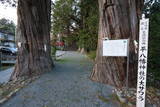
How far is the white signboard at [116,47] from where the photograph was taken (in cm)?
482

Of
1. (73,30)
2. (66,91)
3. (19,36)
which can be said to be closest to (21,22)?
(19,36)

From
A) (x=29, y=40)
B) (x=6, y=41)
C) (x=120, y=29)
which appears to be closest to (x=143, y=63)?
(x=120, y=29)

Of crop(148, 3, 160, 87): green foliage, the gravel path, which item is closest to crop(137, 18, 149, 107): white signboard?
the gravel path

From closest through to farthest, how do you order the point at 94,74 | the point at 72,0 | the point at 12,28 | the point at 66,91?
the point at 66,91 < the point at 94,74 < the point at 72,0 < the point at 12,28

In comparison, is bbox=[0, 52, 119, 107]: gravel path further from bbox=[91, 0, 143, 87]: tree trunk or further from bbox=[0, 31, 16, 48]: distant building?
bbox=[0, 31, 16, 48]: distant building

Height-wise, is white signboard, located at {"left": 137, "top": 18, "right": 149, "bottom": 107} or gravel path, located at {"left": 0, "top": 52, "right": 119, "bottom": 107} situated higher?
white signboard, located at {"left": 137, "top": 18, "right": 149, "bottom": 107}

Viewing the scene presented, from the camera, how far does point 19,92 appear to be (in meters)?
4.97

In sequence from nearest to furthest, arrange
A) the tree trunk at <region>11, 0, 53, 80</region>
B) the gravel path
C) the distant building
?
1. the gravel path
2. the tree trunk at <region>11, 0, 53, 80</region>
3. the distant building

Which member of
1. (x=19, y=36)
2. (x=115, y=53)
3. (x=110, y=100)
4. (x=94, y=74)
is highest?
(x=19, y=36)

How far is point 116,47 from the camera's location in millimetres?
5027

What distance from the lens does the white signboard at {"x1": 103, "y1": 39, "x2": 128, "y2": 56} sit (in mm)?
4824

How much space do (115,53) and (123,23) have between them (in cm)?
111

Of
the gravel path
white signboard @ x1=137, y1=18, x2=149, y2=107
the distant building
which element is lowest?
the gravel path

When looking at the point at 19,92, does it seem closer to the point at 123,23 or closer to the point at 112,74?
the point at 112,74
